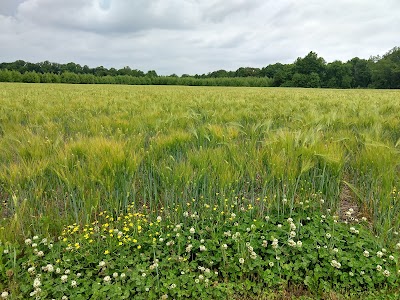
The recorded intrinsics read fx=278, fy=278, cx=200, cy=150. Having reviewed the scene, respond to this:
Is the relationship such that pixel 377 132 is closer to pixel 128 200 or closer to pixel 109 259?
pixel 128 200

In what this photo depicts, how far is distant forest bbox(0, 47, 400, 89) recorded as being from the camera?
67125mm

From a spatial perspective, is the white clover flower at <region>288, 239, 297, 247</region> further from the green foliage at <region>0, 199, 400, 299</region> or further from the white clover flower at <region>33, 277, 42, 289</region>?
the white clover flower at <region>33, 277, 42, 289</region>

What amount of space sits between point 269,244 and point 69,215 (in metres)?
1.90

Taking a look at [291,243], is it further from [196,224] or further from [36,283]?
[36,283]

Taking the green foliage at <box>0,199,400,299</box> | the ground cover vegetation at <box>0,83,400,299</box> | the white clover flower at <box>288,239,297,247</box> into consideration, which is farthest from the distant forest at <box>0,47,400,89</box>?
the white clover flower at <box>288,239,297,247</box>

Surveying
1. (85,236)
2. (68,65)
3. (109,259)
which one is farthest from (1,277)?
(68,65)

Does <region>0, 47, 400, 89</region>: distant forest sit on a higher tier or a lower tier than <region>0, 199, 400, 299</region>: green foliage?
higher

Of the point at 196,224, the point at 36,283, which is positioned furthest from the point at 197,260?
the point at 36,283

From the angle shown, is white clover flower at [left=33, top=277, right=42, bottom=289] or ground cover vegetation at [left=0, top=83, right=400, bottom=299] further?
ground cover vegetation at [left=0, top=83, right=400, bottom=299]

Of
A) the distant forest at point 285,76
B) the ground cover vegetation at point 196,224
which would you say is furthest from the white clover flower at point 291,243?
the distant forest at point 285,76

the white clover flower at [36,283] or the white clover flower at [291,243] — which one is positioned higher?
the white clover flower at [291,243]

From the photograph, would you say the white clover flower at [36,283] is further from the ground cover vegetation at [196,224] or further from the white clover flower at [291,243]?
the white clover flower at [291,243]

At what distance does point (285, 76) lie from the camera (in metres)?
82.6

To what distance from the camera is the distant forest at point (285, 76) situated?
220 feet
